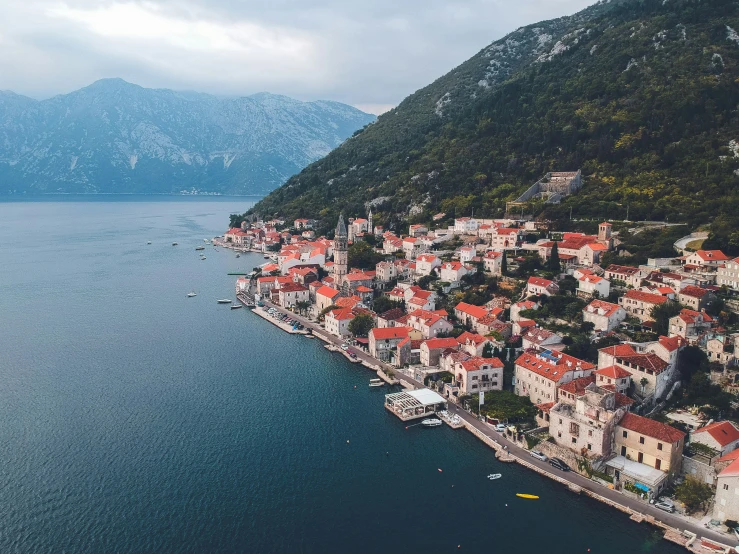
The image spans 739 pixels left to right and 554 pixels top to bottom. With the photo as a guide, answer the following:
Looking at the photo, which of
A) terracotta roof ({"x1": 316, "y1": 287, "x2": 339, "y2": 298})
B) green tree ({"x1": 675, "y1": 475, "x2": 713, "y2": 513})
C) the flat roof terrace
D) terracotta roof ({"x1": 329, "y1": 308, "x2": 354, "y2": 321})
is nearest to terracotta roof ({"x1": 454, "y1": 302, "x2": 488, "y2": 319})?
→ terracotta roof ({"x1": 329, "y1": 308, "x2": 354, "y2": 321})

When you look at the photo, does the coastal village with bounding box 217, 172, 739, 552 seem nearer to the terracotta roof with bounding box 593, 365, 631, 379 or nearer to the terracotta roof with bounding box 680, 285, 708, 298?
the terracotta roof with bounding box 593, 365, 631, 379

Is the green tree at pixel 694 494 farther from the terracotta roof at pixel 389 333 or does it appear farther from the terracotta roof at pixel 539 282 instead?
the terracotta roof at pixel 389 333

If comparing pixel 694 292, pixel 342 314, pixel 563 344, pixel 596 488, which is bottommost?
pixel 596 488

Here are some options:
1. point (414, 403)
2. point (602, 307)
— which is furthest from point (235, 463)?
point (602, 307)

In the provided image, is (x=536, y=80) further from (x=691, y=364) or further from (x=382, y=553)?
(x=382, y=553)

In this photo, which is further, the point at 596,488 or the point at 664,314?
the point at 664,314

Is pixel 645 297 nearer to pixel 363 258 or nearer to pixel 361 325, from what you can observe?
pixel 361 325

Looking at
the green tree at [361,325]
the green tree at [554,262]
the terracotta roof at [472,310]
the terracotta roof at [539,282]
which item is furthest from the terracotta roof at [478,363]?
the green tree at [554,262]
